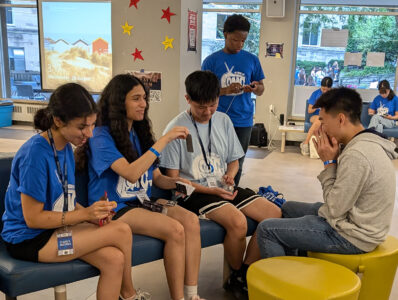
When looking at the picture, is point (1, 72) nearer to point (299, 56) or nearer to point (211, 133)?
point (299, 56)

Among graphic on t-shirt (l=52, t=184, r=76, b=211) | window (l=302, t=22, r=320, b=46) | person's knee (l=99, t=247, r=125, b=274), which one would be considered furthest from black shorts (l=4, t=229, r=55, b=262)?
window (l=302, t=22, r=320, b=46)

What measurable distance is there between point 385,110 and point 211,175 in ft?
17.3

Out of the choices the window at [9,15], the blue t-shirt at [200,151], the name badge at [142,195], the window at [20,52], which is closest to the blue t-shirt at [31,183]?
the name badge at [142,195]

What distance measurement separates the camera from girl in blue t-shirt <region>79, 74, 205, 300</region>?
1953 mm

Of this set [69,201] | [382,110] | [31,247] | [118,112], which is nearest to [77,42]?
[382,110]

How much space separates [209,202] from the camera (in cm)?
224

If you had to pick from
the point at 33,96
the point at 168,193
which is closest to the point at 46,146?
the point at 168,193

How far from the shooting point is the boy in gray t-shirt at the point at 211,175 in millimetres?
2199

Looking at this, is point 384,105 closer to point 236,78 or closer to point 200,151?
point 236,78

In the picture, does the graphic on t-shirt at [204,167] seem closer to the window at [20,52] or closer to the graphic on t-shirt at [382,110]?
the graphic on t-shirt at [382,110]

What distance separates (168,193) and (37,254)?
939mm

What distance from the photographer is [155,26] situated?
3553 millimetres

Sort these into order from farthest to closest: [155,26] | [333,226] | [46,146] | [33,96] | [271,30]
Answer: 1. [33,96]
2. [271,30]
3. [155,26]
4. [333,226]
5. [46,146]

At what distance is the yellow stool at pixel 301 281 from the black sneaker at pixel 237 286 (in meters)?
0.48
